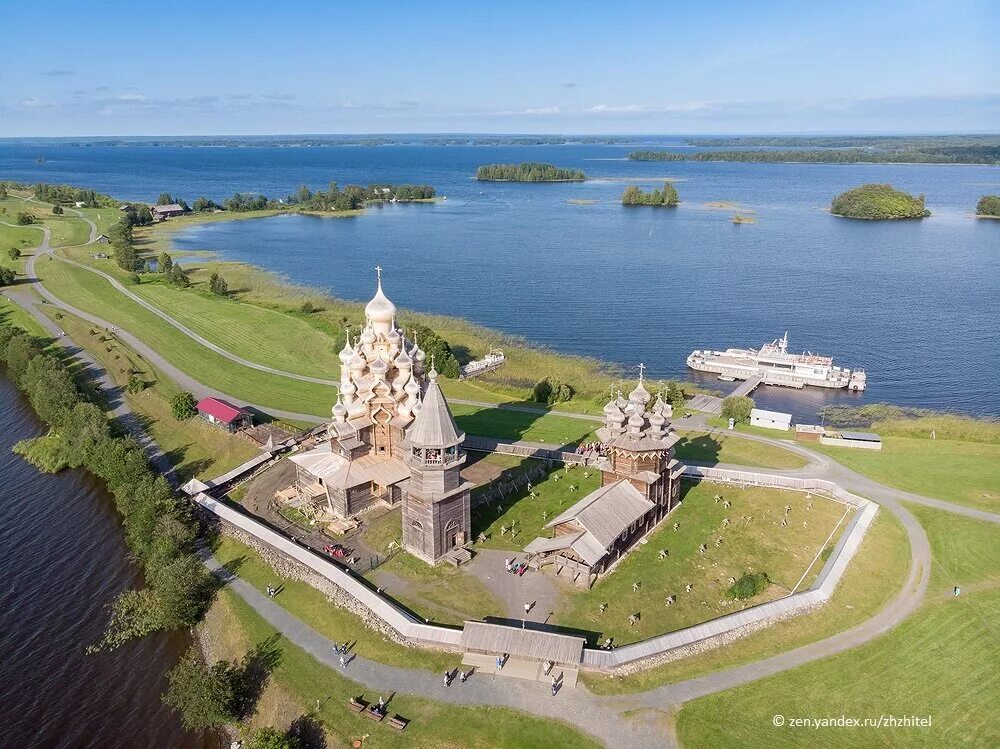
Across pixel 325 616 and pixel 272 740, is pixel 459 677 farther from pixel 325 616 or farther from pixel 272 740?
pixel 325 616

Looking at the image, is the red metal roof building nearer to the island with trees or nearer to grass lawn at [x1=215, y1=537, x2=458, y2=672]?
grass lawn at [x1=215, y1=537, x2=458, y2=672]

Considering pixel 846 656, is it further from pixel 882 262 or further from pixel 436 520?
pixel 882 262

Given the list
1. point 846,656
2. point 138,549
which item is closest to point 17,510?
point 138,549

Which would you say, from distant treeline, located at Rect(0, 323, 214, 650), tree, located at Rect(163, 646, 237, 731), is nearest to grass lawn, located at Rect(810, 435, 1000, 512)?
tree, located at Rect(163, 646, 237, 731)

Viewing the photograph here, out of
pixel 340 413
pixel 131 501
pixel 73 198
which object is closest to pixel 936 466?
pixel 340 413

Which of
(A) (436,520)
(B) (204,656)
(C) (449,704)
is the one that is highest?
(A) (436,520)

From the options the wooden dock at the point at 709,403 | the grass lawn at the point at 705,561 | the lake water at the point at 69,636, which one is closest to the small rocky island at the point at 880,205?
the wooden dock at the point at 709,403
